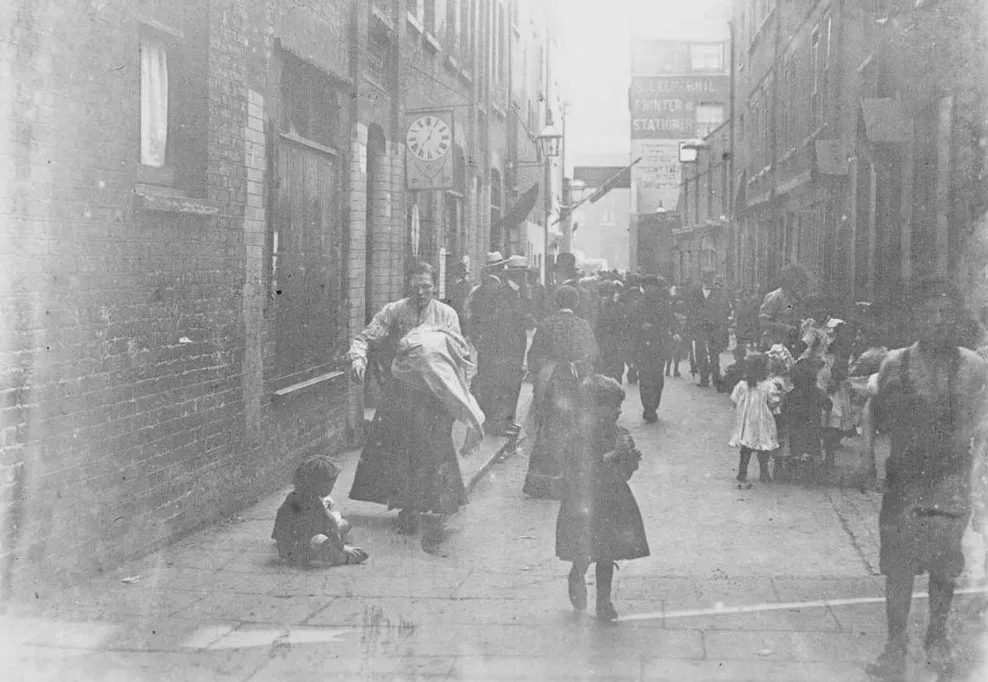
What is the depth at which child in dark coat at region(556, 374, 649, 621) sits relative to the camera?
5469 mm

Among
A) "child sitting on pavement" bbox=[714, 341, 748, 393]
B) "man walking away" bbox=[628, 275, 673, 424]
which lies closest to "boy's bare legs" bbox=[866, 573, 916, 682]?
"child sitting on pavement" bbox=[714, 341, 748, 393]

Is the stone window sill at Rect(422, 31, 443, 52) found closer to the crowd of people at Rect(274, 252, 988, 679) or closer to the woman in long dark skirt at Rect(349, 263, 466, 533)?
the crowd of people at Rect(274, 252, 988, 679)

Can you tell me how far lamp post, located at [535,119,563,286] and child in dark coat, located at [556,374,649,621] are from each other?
17.6 m

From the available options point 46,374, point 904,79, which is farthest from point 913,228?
point 46,374

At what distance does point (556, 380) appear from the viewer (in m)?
7.74

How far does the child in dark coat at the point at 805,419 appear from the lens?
9430 mm

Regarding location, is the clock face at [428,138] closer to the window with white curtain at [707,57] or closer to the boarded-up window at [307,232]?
the boarded-up window at [307,232]

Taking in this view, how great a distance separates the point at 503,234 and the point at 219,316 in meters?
17.1

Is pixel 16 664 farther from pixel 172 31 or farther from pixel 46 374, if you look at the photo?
pixel 172 31

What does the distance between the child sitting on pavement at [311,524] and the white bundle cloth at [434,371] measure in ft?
3.29

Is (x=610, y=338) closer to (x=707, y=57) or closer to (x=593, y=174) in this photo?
(x=707, y=57)

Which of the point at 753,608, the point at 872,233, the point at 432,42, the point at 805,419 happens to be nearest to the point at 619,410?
the point at 753,608

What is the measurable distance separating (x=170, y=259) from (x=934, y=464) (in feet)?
14.6

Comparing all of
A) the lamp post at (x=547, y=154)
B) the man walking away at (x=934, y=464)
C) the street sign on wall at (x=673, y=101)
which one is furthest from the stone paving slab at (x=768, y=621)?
the street sign on wall at (x=673, y=101)
